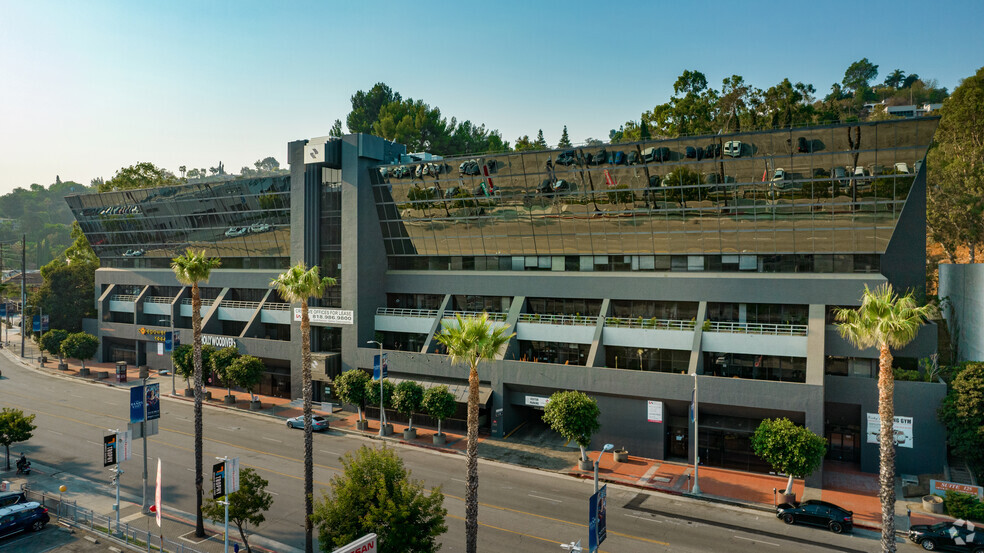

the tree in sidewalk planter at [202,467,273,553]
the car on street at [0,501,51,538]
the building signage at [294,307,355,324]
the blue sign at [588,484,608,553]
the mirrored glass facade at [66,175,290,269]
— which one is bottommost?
the car on street at [0,501,51,538]

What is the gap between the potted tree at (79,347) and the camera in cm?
7750

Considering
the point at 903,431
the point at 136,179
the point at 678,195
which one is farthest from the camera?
the point at 136,179

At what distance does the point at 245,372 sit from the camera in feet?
194

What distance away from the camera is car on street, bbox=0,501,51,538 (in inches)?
1233

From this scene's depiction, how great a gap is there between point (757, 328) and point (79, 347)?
260 ft

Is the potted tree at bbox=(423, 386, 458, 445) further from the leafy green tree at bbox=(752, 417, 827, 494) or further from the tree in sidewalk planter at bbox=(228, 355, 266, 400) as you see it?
the leafy green tree at bbox=(752, 417, 827, 494)

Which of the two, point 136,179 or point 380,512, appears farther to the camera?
point 136,179

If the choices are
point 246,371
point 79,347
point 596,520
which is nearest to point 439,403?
point 246,371

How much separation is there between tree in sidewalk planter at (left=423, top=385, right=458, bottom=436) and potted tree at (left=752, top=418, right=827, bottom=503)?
75.8 ft

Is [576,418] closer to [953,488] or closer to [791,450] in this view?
[791,450]

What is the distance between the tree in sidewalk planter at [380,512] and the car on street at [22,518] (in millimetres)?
18846

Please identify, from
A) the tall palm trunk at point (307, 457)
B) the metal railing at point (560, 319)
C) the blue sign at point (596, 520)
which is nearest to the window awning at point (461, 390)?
the metal railing at point (560, 319)

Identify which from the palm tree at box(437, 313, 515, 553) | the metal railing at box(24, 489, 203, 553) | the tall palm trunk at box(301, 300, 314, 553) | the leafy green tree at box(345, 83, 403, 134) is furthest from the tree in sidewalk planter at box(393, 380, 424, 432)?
the leafy green tree at box(345, 83, 403, 134)

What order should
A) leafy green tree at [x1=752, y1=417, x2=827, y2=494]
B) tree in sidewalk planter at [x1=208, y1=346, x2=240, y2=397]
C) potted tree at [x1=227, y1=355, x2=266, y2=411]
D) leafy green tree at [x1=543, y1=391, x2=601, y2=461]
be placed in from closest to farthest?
leafy green tree at [x1=752, y1=417, x2=827, y2=494] < leafy green tree at [x1=543, y1=391, x2=601, y2=461] < potted tree at [x1=227, y1=355, x2=266, y2=411] < tree in sidewalk planter at [x1=208, y1=346, x2=240, y2=397]
